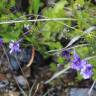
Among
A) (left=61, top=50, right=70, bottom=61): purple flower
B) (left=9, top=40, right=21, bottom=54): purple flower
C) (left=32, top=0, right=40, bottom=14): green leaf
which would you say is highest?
(left=32, top=0, right=40, bottom=14): green leaf

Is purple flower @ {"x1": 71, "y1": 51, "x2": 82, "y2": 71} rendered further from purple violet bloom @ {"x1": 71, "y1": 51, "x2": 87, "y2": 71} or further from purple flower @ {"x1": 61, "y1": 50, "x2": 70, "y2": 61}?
purple flower @ {"x1": 61, "y1": 50, "x2": 70, "y2": 61}

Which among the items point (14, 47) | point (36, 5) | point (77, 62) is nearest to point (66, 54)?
point (77, 62)

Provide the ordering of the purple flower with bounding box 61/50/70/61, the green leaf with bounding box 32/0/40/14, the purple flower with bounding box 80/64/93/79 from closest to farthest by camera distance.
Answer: the purple flower with bounding box 80/64/93/79 → the purple flower with bounding box 61/50/70/61 → the green leaf with bounding box 32/0/40/14

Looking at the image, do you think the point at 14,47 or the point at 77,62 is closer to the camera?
the point at 77,62

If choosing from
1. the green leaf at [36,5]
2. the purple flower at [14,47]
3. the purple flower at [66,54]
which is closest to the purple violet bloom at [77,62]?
the purple flower at [66,54]

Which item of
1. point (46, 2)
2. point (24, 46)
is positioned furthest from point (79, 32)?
point (46, 2)

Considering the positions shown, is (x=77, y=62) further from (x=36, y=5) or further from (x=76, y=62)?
(x=36, y=5)

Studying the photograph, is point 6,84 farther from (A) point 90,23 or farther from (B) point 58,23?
(A) point 90,23

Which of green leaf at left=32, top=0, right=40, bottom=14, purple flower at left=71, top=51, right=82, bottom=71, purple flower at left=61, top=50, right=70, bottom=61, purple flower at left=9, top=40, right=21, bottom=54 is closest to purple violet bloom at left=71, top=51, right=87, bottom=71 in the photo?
purple flower at left=71, top=51, right=82, bottom=71

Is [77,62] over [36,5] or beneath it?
beneath

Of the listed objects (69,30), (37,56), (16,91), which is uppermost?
(69,30)

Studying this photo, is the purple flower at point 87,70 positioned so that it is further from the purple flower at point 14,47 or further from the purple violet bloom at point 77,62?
the purple flower at point 14,47
